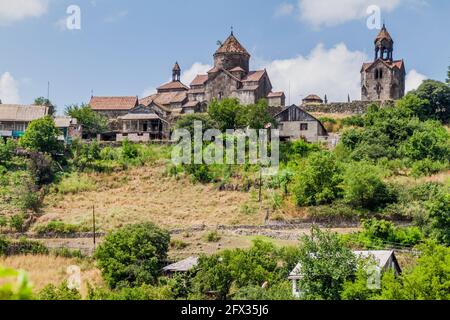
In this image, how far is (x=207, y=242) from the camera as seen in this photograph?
130 ft

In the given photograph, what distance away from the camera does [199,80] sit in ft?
221

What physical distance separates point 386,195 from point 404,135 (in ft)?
31.3

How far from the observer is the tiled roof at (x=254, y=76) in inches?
2539

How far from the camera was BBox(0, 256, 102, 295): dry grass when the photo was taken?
112 ft

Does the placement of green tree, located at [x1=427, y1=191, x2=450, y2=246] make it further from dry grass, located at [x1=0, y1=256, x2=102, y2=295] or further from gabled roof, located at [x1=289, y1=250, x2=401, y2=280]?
dry grass, located at [x1=0, y1=256, x2=102, y2=295]

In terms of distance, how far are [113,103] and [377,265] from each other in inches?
1718

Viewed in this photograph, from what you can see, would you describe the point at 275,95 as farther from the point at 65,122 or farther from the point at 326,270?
the point at 326,270

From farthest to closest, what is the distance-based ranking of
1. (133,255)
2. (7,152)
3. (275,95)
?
(275,95) < (7,152) < (133,255)

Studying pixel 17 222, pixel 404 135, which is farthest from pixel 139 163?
pixel 404 135

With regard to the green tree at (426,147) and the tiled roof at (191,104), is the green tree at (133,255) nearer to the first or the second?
the green tree at (426,147)

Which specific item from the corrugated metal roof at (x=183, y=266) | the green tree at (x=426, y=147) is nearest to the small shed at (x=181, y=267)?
the corrugated metal roof at (x=183, y=266)

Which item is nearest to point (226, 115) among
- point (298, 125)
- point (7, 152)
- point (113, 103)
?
point (298, 125)
